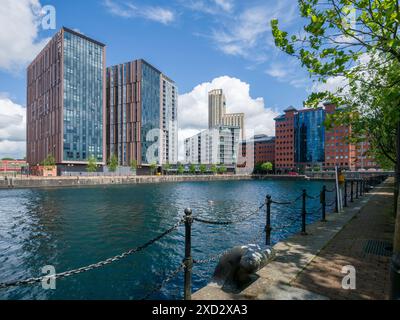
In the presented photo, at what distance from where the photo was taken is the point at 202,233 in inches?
553

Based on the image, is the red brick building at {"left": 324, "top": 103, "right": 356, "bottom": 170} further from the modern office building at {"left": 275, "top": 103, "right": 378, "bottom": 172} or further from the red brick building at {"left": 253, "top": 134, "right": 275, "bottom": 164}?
the red brick building at {"left": 253, "top": 134, "right": 275, "bottom": 164}

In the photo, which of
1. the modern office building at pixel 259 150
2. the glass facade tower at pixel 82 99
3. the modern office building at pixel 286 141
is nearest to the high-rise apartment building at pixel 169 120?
the glass facade tower at pixel 82 99

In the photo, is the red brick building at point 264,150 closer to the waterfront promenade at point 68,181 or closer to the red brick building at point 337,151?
the red brick building at point 337,151

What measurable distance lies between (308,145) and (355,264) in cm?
13442

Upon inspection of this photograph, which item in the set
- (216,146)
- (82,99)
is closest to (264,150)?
(216,146)

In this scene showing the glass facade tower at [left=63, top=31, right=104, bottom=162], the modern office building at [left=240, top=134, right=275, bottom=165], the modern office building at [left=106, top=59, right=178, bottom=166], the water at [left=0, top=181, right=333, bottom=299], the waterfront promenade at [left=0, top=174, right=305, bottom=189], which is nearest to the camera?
the water at [left=0, top=181, right=333, bottom=299]

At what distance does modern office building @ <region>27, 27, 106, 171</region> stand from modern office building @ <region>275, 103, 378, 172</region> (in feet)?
330

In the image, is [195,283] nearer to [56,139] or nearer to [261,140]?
[56,139]

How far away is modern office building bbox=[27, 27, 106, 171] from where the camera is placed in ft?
269

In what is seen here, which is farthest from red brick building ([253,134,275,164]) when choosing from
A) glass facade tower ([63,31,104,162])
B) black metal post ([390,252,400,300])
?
black metal post ([390,252,400,300])

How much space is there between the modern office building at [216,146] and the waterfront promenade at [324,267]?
14698 centimetres

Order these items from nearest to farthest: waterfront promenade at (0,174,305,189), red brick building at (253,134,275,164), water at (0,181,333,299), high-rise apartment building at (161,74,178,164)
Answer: water at (0,181,333,299), waterfront promenade at (0,174,305,189), high-rise apartment building at (161,74,178,164), red brick building at (253,134,275,164)

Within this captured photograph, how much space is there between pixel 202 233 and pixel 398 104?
1166cm
